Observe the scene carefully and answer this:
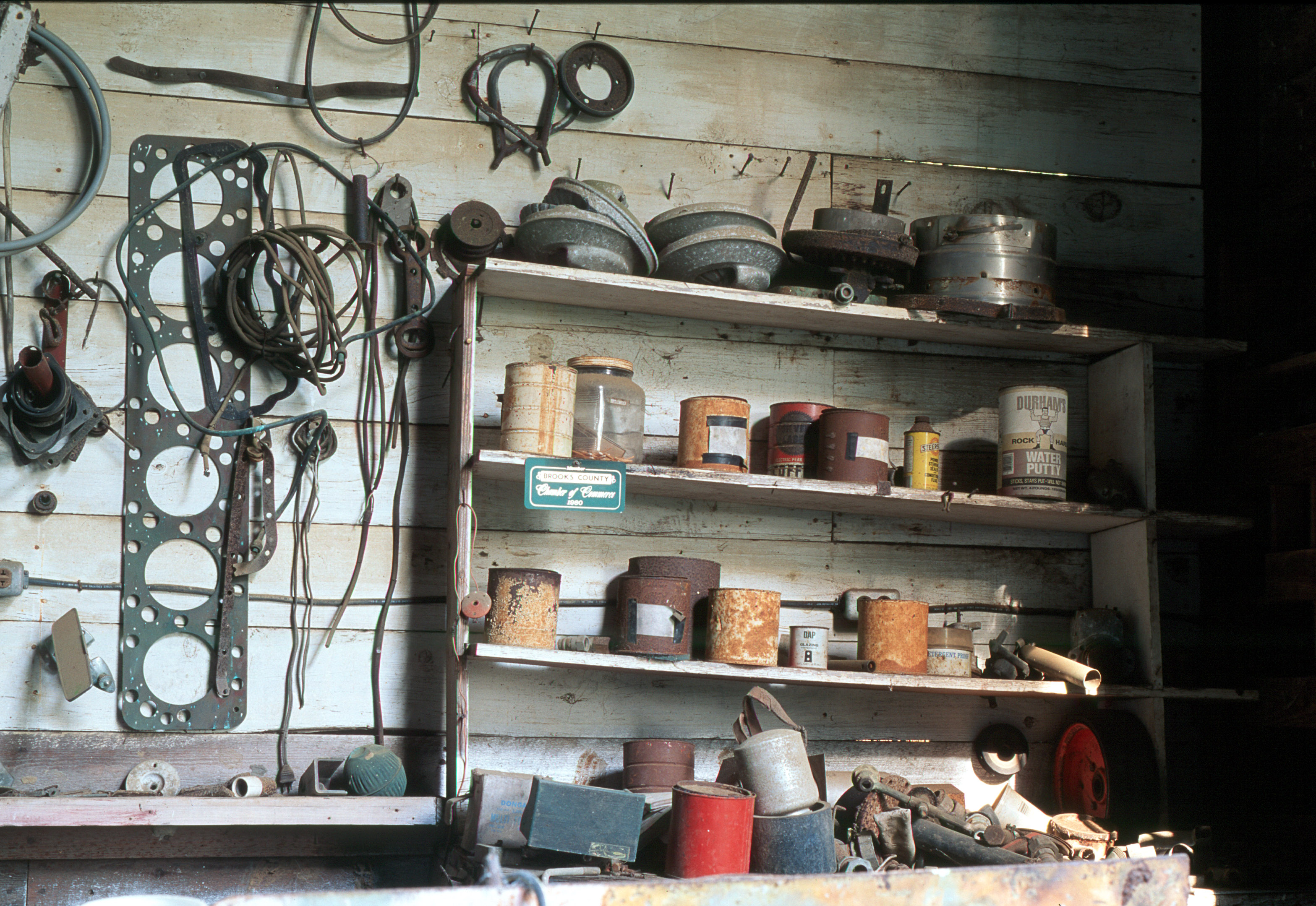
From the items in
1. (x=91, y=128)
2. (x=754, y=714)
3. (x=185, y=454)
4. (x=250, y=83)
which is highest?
(x=250, y=83)

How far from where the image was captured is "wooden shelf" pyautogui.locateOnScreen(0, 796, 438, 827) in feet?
5.32

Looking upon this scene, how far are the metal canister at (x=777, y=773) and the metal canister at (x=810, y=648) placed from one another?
0.67 ft

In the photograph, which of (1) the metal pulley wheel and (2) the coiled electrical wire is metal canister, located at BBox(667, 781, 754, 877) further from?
(2) the coiled electrical wire

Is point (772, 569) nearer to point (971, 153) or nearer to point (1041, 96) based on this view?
point (971, 153)

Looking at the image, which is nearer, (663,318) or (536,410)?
(536,410)

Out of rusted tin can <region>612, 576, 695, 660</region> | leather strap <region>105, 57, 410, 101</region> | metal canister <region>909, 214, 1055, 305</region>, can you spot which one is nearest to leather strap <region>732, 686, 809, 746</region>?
rusted tin can <region>612, 576, 695, 660</region>

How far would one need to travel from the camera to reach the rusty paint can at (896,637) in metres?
1.88

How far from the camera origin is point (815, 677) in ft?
5.95

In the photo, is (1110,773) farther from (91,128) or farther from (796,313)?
(91,128)

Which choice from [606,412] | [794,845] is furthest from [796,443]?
[794,845]

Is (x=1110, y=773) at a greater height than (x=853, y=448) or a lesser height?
lesser

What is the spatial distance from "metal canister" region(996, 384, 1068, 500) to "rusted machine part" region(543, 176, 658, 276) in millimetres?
725

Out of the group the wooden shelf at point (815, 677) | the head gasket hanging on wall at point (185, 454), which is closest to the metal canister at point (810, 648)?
the wooden shelf at point (815, 677)

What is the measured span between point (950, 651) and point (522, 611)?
79 cm
